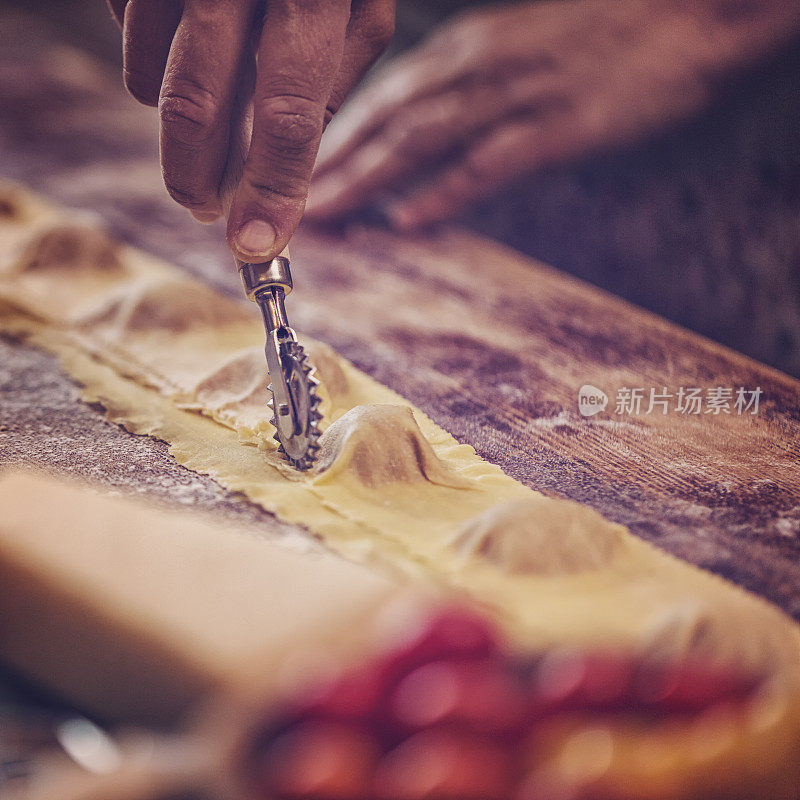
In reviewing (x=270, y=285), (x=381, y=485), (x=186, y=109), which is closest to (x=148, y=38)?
(x=186, y=109)

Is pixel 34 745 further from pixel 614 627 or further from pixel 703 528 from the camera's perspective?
pixel 703 528

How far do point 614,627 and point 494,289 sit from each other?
152 cm

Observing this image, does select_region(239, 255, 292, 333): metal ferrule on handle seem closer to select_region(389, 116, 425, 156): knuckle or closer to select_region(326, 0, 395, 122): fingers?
select_region(326, 0, 395, 122): fingers

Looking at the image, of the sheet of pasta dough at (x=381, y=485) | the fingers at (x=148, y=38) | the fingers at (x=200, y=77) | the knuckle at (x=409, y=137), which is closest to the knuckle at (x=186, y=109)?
the fingers at (x=200, y=77)

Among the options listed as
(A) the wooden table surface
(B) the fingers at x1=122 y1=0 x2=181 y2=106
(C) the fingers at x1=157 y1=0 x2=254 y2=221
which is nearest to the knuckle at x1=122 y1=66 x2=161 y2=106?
(B) the fingers at x1=122 y1=0 x2=181 y2=106

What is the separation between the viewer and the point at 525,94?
8.09 feet

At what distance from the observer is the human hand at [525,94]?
234 cm

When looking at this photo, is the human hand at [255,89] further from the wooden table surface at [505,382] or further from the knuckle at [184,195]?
the wooden table surface at [505,382]

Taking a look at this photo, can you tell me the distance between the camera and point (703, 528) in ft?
3.77

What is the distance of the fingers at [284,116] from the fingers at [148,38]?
0.17 m

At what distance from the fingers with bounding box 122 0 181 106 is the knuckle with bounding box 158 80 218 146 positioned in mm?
136

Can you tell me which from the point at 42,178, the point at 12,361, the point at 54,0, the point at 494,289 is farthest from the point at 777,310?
the point at 54,0

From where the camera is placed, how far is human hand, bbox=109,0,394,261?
1034 mm
